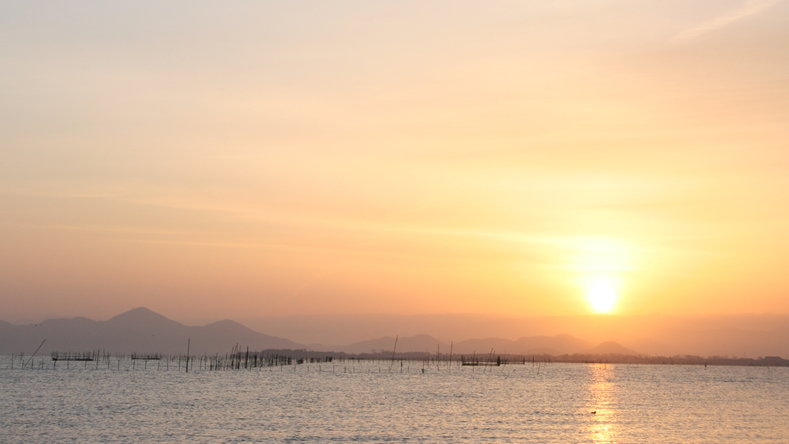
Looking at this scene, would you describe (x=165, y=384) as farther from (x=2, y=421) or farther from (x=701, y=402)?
(x=701, y=402)

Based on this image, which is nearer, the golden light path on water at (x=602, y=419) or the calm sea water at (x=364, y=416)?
the calm sea water at (x=364, y=416)

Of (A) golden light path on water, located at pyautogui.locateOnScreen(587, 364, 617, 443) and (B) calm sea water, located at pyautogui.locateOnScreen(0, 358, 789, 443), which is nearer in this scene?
(B) calm sea water, located at pyautogui.locateOnScreen(0, 358, 789, 443)

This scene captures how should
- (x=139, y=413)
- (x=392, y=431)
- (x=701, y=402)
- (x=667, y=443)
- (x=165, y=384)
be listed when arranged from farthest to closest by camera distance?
(x=165, y=384), (x=701, y=402), (x=139, y=413), (x=392, y=431), (x=667, y=443)

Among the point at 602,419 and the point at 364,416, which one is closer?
the point at 364,416

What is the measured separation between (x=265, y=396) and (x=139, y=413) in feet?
66.0

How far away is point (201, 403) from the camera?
63.5 meters

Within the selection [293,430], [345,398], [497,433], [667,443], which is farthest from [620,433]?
[345,398]

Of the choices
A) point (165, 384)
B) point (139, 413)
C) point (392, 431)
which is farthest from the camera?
point (165, 384)

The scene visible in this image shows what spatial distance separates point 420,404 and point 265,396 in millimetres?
18035

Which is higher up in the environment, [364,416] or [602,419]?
[602,419]

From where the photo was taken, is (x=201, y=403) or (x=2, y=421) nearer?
(x=2, y=421)

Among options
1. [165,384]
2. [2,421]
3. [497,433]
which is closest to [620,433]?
[497,433]

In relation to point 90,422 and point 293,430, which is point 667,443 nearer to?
point 293,430

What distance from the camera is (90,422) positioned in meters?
48.0
